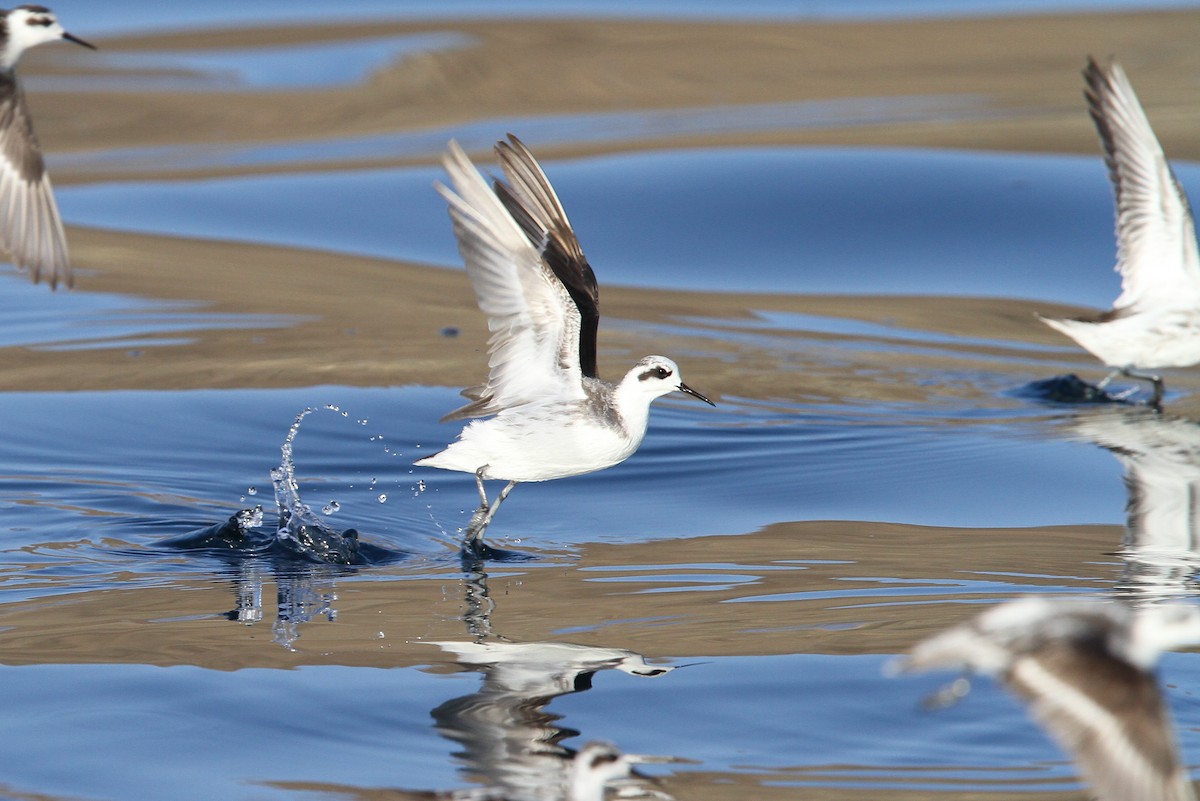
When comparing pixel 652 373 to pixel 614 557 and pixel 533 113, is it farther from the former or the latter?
pixel 533 113

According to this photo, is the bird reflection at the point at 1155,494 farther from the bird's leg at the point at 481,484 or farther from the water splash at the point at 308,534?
the water splash at the point at 308,534

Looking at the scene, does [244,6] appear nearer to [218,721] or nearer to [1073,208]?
[1073,208]

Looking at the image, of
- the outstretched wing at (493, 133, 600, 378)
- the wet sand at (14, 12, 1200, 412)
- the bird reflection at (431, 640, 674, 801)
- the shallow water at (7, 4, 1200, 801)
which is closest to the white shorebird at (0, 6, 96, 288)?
the shallow water at (7, 4, 1200, 801)

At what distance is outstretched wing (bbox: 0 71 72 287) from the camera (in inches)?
322

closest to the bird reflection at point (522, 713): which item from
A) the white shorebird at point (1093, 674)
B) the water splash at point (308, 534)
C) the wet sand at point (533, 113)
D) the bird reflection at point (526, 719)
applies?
the bird reflection at point (526, 719)

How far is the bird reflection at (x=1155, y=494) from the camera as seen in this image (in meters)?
6.45

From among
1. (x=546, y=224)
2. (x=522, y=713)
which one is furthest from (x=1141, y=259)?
(x=522, y=713)

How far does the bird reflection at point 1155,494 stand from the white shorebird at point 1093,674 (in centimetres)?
241

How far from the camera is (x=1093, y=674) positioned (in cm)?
378

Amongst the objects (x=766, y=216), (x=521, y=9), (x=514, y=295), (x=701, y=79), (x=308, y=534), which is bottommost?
(x=308, y=534)

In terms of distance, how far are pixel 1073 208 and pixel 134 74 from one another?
11.0m

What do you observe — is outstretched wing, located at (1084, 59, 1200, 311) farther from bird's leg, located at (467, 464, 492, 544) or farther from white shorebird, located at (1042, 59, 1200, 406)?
bird's leg, located at (467, 464, 492, 544)

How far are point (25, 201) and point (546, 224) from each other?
3.01 m

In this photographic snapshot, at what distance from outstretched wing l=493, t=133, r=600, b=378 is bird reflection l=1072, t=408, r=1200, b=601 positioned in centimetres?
236
